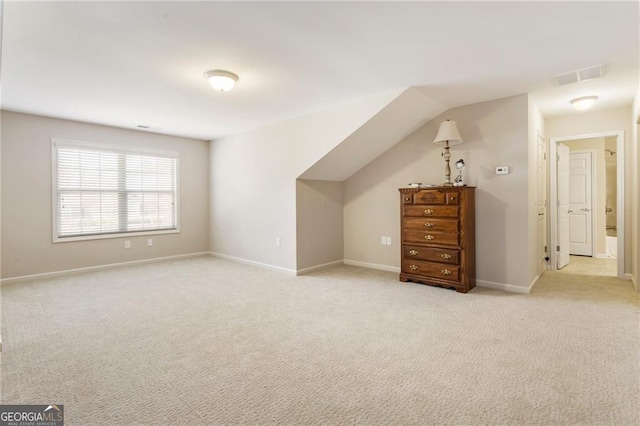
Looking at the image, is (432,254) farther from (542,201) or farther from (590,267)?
(590,267)

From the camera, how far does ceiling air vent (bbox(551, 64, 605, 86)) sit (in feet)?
9.83

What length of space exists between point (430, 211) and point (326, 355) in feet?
7.76

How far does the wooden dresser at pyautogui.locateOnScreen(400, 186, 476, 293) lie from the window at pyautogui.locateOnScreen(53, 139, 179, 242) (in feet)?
14.2

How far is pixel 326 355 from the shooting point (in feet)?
A: 7.55

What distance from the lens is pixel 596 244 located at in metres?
5.91

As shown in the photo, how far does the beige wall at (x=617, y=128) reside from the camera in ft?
13.9

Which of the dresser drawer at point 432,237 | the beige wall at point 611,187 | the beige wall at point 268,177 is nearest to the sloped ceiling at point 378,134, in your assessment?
the beige wall at point 268,177

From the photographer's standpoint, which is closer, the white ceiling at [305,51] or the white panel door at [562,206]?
the white ceiling at [305,51]

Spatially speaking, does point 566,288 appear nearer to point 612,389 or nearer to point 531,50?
point 612,389

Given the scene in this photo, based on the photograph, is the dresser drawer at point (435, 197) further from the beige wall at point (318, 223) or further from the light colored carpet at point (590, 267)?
the light colored carpet at point (590, 267)

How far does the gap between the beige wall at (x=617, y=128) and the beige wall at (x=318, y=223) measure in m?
3.47

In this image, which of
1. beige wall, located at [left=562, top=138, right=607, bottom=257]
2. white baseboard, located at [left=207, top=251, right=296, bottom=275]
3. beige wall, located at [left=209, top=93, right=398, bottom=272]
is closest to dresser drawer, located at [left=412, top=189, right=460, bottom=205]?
beige wall, located at [left=209, top=93, right=398, bottom=272]

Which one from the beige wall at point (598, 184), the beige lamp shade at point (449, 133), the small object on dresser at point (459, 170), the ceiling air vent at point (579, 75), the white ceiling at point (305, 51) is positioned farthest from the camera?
the beige wall at point (598, 184)

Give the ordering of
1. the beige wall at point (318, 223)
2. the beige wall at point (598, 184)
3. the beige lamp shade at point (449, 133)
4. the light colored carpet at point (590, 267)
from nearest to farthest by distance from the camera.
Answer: the beige lamp shade at point (449, 133)
the light colored carpet at point (590, 267)
the beige wall at point (318, 223)
the beige wall at point (598, 184)
